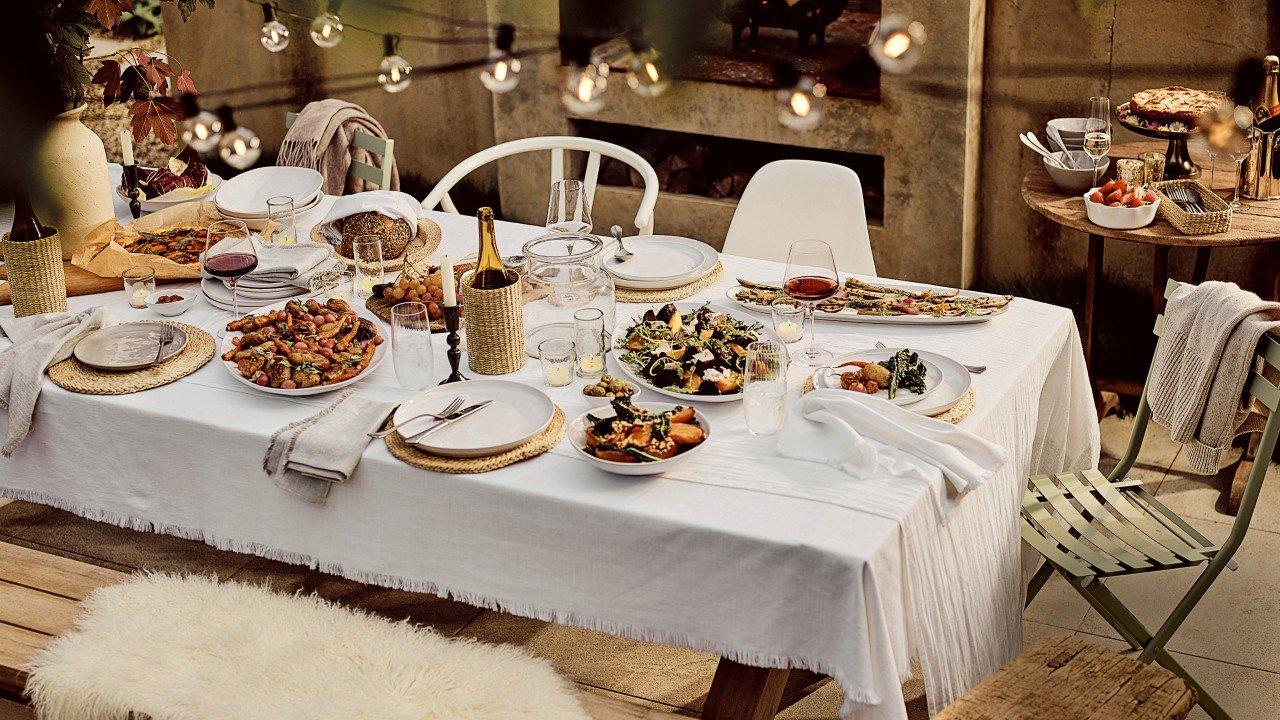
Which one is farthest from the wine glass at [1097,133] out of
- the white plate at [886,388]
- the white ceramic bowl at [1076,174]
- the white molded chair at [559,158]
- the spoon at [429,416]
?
the spoon at [429,416]

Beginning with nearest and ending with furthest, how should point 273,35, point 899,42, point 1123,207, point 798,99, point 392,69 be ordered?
1. point 1123,207
2. point 899,42
3. point 798,99
4. point 273,35
5. point 392,69

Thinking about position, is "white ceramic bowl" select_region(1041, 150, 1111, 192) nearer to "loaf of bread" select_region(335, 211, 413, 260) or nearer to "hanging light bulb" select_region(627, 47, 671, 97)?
"hanging light bulb" select_region(627, 47, 671, 97)

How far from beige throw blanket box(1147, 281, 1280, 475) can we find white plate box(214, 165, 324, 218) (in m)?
2.01

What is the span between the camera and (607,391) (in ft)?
7.11

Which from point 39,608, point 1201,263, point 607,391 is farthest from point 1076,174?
point 39,608

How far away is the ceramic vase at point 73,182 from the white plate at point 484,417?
1.13m

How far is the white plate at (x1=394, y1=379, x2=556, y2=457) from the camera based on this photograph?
78.5 inches

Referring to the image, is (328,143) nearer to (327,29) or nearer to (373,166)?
(373,166)

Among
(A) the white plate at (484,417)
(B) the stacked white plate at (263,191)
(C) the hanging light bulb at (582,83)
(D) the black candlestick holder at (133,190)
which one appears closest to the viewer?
(A) the white plate at (484,417)

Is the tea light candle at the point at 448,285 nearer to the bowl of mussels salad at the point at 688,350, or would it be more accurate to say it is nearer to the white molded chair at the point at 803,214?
the bowl of mussels salad at the point at 688,350

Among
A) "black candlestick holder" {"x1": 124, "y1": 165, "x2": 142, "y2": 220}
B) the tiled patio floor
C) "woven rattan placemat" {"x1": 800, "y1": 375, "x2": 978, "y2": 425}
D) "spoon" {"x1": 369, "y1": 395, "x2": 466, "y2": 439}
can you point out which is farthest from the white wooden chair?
"woven rattan placemat" {"x1": 800, "y1": 375, "x2": 978, "y2": 425}

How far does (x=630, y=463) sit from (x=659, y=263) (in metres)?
0.92

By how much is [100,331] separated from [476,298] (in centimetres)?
79

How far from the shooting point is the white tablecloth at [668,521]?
1.78 meters
